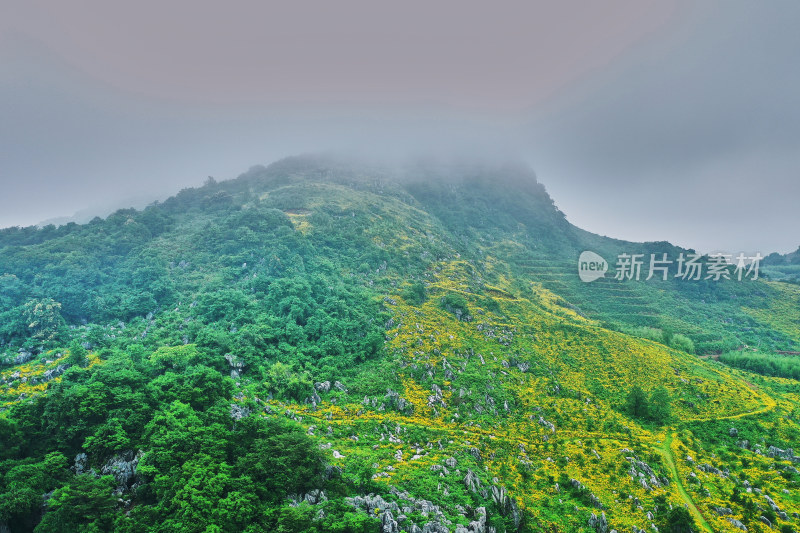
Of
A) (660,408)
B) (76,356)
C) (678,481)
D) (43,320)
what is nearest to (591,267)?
(660,408)

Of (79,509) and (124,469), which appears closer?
(79,509)

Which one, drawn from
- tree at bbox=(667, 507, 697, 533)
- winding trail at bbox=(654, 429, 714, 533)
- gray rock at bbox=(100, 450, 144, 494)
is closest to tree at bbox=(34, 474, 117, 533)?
gray rock at bbox=(100, 450, 144, 494)

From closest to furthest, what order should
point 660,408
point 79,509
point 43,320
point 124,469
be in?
1. point 79,509
2. point 124,469
3. point 43,320
4. point 660,408

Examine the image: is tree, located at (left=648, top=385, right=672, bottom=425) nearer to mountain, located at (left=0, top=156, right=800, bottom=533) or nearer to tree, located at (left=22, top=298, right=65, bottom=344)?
mountain, located at (left=0, top=156, right=800, bottom=533)

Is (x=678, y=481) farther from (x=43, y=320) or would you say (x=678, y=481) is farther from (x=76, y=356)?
(x=43, y=320)

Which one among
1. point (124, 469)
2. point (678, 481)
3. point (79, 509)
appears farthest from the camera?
point (678, 481)

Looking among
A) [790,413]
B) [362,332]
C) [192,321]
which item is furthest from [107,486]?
[790,413]

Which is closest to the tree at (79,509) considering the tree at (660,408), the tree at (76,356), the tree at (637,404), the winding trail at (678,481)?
the tree at (76,356)

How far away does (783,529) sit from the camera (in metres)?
29.1

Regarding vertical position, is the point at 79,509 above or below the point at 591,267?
below

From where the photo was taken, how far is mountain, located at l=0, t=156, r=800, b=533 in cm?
2416

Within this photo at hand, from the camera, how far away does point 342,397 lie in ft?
141

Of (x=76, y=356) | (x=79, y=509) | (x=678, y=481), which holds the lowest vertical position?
(x=678, y=481)

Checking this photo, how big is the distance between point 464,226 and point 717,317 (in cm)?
9132
